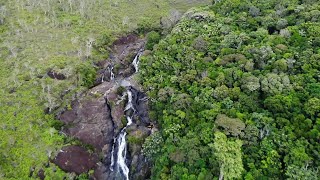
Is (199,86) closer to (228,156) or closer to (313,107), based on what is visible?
(228,156)

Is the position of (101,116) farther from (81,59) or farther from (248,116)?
(248,116)

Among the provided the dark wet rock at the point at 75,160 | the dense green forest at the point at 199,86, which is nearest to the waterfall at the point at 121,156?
the dark wet rock at the point at 75,160

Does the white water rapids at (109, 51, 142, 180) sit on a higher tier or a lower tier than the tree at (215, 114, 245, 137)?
lower

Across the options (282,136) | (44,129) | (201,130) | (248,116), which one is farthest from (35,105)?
(282,136)

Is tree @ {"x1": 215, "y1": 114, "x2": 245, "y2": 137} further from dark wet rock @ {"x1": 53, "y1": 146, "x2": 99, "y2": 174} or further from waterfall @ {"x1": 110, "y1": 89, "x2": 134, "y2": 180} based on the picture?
dark wet rock @ {"x1": 53, "y1": 146, "x2": 99, "y2": 174}

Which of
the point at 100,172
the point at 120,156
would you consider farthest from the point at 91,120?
the point at 100,172

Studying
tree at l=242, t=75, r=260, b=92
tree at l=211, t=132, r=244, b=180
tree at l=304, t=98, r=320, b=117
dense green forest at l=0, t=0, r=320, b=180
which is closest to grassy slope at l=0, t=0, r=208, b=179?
dense green forest at l=0, t=0, r=320, b=180

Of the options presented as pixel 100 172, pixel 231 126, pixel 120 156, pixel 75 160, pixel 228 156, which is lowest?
pixel 100 172
